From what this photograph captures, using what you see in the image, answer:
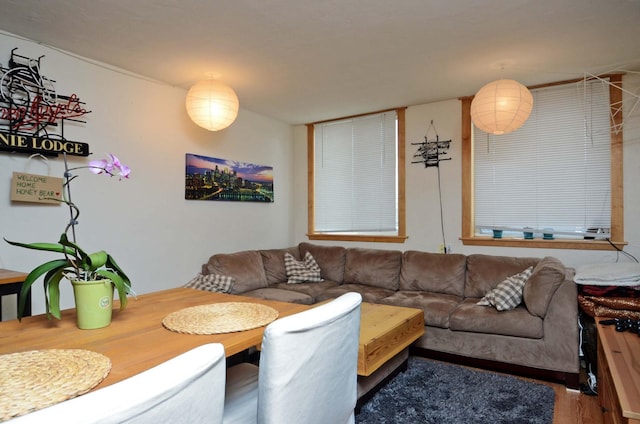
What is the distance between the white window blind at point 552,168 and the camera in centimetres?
347

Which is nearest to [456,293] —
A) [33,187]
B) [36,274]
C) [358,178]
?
[358,178]

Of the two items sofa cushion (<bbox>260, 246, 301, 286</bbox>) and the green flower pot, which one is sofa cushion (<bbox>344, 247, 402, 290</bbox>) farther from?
the green flower pot

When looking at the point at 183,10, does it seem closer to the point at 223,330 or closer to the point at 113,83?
the point at 113,83

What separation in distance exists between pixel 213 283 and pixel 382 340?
5.80ft

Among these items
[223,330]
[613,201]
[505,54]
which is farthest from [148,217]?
[613,201]

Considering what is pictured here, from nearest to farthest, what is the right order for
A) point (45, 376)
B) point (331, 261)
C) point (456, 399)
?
point (45, 376), point (456, 399), point (331, 261)

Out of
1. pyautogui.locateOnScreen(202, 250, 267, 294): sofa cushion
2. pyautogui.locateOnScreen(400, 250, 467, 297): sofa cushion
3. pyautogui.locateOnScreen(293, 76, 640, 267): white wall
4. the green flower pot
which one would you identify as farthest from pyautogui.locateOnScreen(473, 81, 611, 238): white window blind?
the green flower pot

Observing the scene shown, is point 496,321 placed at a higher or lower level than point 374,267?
lower

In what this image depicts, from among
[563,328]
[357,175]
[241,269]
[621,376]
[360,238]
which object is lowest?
[563,328]

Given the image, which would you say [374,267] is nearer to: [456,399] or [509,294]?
[509,294]

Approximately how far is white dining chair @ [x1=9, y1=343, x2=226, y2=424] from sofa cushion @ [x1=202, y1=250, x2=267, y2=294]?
117 inches

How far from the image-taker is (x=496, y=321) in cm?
289

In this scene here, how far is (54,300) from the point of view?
4.24 feet

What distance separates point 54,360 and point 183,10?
2052mm
